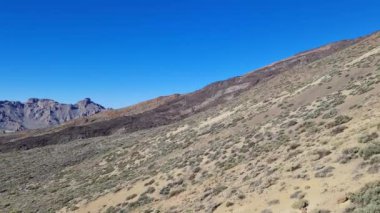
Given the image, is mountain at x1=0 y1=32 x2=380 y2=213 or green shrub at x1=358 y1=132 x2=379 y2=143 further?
green shrub at x1=358 y1=132 x2=379 y2=143

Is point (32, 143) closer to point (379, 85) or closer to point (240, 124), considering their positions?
point (240, 124)

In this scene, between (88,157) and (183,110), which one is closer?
(88,157)

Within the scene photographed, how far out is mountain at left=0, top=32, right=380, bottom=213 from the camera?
16.2 meters

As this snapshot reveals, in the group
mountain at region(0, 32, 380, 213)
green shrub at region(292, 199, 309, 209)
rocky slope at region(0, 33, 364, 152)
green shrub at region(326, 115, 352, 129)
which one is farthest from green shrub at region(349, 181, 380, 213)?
rocky slope at region(0, 33, 364, 152)

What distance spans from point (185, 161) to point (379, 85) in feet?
51.2

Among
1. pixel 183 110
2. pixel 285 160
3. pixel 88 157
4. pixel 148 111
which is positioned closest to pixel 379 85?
pixel 285 160

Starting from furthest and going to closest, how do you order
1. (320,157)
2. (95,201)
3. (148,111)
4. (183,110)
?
(148,111) < (183,110) < (95,201) < (320,157)

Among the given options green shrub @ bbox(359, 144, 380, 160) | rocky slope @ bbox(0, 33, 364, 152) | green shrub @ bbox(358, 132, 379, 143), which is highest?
rocky slope @ bbox(0, 33, 364, 152)

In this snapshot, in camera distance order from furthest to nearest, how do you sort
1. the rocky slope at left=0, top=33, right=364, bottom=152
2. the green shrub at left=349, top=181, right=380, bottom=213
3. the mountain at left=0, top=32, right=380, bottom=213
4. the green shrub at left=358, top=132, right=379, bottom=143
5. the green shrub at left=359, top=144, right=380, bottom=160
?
the rocky slope at left=0, top=33, right=364, bottom=152 → the green shrub at left=358, top=132, right=379, bottom=143 → the mountain at left=0, top=32, right=380, bottom=213 → the green shrub at left=359, top=144, right=380, bottom=160 → the green shrub at left=349, top=181, right=380, bottom=213

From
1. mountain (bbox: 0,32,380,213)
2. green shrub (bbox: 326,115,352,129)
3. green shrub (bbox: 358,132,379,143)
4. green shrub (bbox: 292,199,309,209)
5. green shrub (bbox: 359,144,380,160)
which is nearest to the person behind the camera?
green shrub (bbox: 292,199,309,209)

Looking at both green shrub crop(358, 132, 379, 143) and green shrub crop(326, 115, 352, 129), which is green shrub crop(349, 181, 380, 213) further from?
green shrub crop(326, 115, 352, 129)

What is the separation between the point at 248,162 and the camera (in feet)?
79.6

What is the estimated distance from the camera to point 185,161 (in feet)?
102

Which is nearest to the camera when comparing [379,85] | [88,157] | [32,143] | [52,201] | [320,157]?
[320,157]
